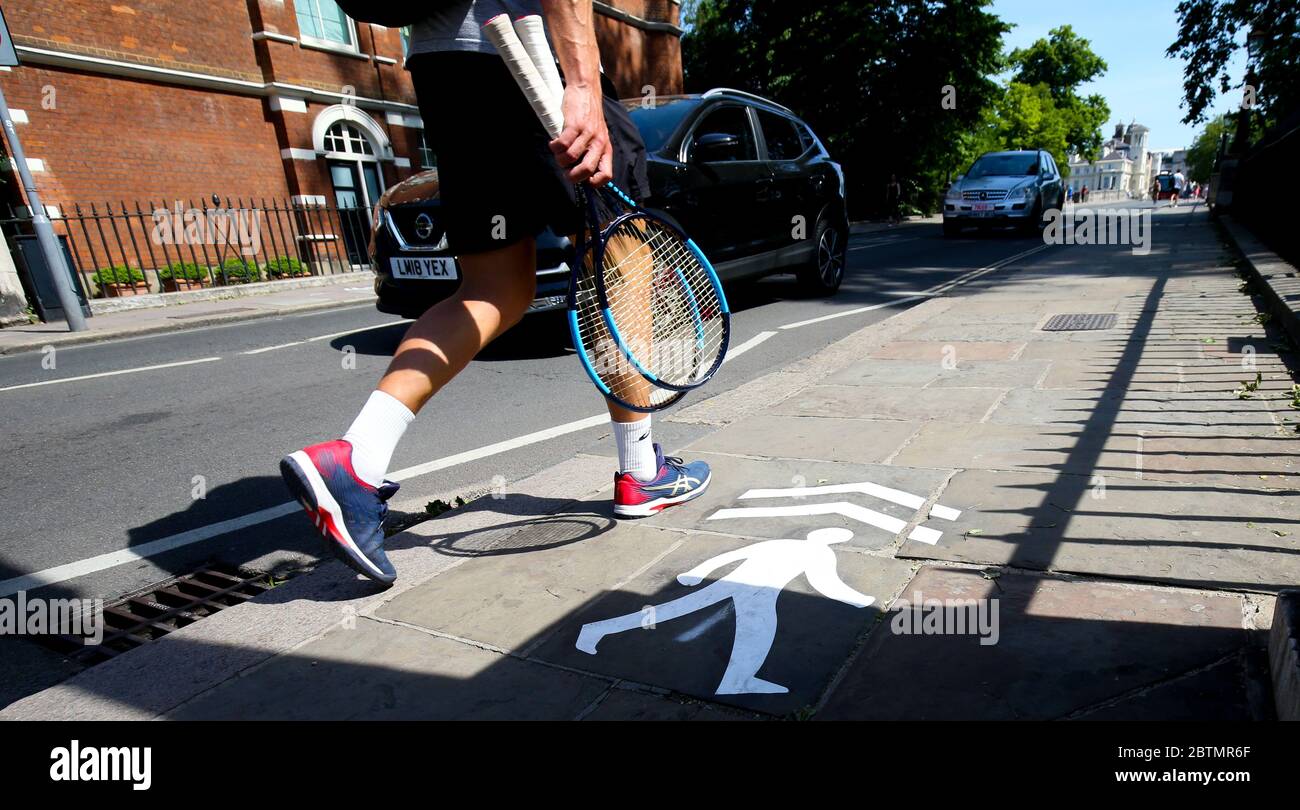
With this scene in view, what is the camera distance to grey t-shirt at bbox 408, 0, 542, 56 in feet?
6.82

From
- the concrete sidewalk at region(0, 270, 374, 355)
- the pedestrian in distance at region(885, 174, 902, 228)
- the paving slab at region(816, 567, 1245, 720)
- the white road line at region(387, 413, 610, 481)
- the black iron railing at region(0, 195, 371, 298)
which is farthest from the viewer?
the pedestrian in distance at region(885, 174, 902, 228)

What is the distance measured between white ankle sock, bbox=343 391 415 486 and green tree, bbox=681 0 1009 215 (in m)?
30.9

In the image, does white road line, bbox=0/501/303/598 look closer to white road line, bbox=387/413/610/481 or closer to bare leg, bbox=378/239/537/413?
white road line, bbox=387/413/610/481

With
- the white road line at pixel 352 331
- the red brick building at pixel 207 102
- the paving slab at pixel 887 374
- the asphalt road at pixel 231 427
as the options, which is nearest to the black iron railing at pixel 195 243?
the red brick building at pixel 207 102

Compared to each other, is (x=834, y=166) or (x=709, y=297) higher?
(x=834, y=166)

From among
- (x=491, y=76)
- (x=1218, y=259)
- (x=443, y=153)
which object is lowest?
(x=1218, y=259)

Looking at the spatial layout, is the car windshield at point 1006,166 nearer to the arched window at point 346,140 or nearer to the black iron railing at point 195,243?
the black iron railing at point 195,243

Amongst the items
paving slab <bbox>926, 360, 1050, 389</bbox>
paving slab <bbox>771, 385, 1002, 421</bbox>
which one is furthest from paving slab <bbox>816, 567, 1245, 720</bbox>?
paving slab <bbox>926, 360, 1050, 389</bbox>
